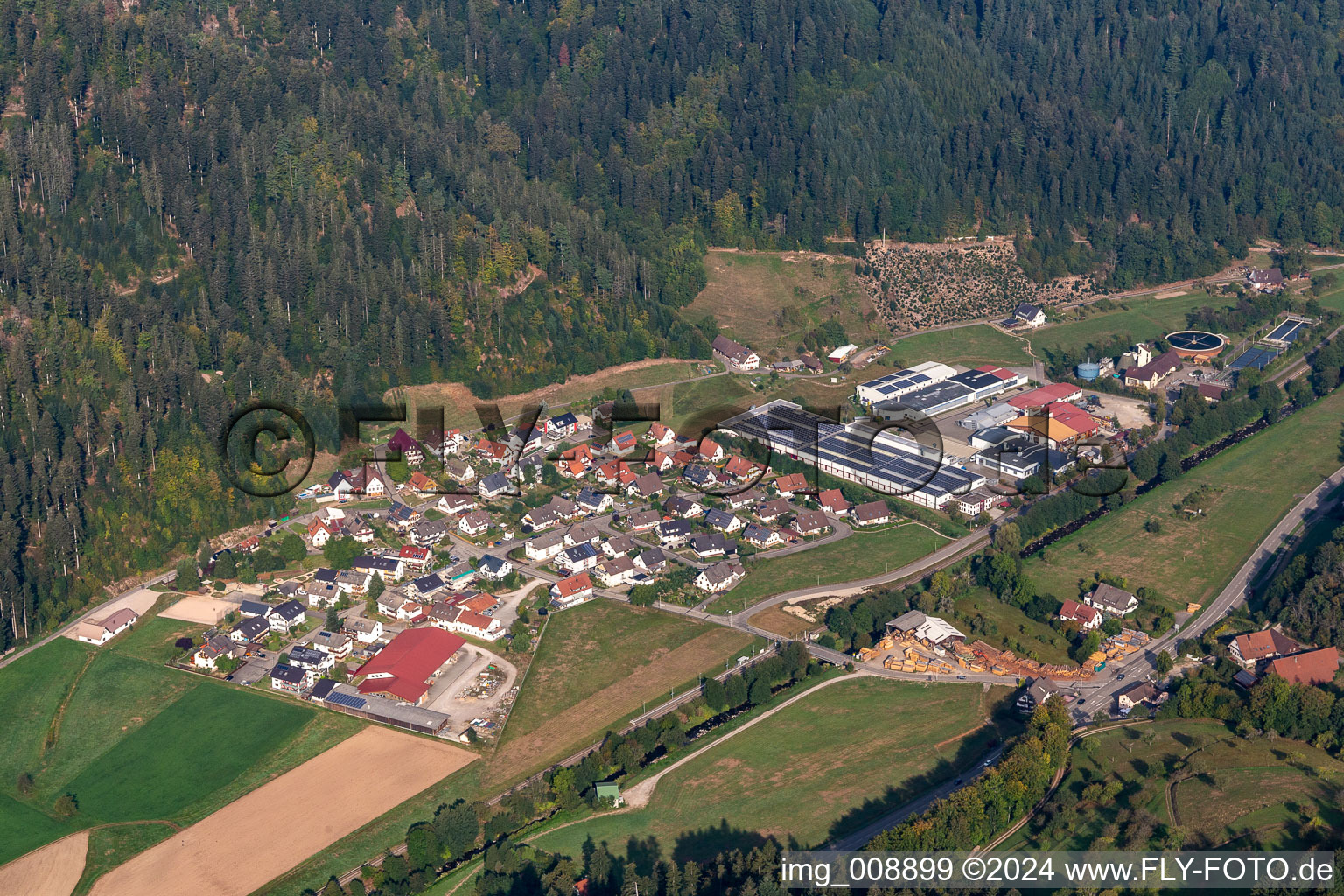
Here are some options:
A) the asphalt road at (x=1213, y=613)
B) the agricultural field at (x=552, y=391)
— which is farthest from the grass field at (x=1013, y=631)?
the agricultural field at (x=552, y=391)

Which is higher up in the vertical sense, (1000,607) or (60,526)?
(60,526)

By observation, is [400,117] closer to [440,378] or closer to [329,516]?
[440,378]

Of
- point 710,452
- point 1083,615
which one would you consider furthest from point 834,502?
point 1083,615

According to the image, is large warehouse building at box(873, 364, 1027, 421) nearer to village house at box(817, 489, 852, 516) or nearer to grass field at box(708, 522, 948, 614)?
village house at box(817, 489, 852, 516)

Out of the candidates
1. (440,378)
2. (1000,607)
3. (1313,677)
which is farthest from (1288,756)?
(440,378)

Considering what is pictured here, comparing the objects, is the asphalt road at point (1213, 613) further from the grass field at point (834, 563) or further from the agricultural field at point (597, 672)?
→ the agricultural field at point (597, 672)

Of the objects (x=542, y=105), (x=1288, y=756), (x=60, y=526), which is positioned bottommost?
(x=1288, y=756)

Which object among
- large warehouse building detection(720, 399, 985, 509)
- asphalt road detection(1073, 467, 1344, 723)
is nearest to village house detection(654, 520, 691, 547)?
large warehouse building detection(720, 399, 985, 509)
